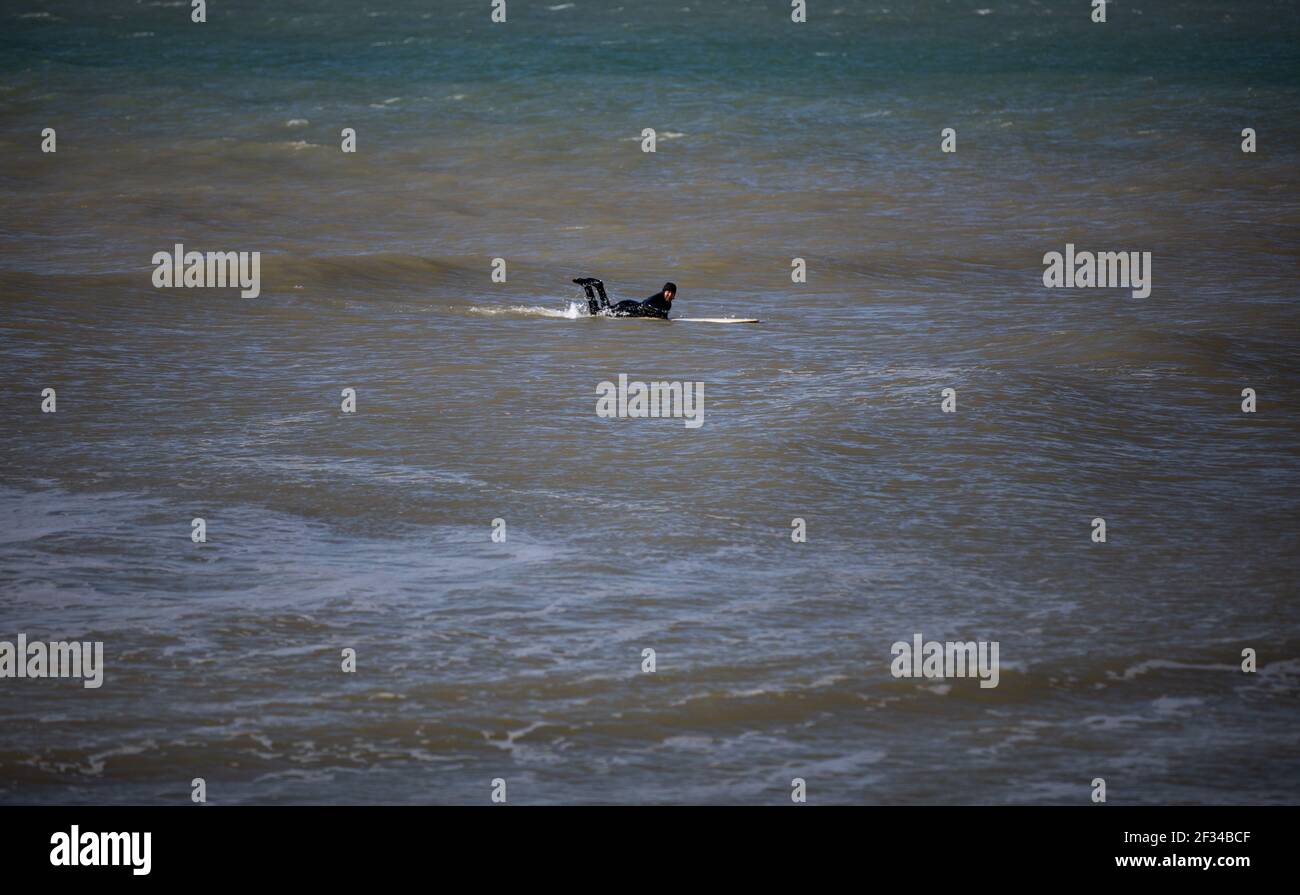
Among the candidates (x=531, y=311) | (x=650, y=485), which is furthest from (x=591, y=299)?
(x=650, y=485)

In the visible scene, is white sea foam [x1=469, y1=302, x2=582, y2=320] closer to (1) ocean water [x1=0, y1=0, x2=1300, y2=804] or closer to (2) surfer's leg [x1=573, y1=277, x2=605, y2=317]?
(1) ocean water [x1=0, y1=0, x2=1300, y2=804]

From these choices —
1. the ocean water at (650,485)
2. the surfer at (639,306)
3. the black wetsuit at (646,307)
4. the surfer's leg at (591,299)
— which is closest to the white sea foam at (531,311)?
the ocean water at (650,485)

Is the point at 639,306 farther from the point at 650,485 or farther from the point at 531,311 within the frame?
the point at 650,485

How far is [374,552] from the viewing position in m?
10.1

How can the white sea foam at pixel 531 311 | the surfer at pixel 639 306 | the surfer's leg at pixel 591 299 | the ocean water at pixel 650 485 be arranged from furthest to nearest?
the white sea foam at pixel 531 311 < the surfer at pixel 639 306 < the surfer's leg at pixel 591 299 < the ocean water at pixel 650 485

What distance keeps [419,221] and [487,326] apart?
9.19 meters

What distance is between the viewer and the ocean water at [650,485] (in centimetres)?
754

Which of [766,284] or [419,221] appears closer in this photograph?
[766,284]

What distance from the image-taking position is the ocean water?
24.7 feet

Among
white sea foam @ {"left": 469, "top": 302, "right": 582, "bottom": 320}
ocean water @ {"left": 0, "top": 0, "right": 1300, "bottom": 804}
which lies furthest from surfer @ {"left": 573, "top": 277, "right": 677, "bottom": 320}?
white sea foam @ {"left": 469, "top": 302, "right": 582, "bottom": 320}

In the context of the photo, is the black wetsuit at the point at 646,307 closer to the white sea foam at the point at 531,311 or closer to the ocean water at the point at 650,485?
the ocean water at the point at 650,485
